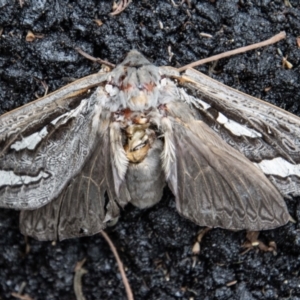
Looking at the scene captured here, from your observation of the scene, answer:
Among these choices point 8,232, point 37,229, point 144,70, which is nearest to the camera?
point 144,70

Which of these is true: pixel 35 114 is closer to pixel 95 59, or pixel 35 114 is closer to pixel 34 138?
pixel 34 138

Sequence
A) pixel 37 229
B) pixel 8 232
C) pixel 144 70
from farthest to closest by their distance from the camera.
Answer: pixel 8 232
pixel 37 229
pixel 144 70

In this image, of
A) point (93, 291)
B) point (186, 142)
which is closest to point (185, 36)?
point (186, 142)

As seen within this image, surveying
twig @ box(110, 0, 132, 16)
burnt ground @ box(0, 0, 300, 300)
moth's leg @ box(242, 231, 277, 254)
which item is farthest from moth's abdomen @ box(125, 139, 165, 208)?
twig @ box(110, 0, 132, 16)

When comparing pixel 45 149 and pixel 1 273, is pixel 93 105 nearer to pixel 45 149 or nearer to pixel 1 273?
pixel 45 149

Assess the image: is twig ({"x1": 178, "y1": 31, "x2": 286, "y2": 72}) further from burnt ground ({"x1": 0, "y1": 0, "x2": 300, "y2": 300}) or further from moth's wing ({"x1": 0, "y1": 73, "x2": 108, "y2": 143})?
moth's wing ({"x1": 0, "y1": 73, "x2": 108, "y2": 143})

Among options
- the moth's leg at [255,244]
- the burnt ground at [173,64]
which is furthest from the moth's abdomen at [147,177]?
the moth's leg at [255,244]
